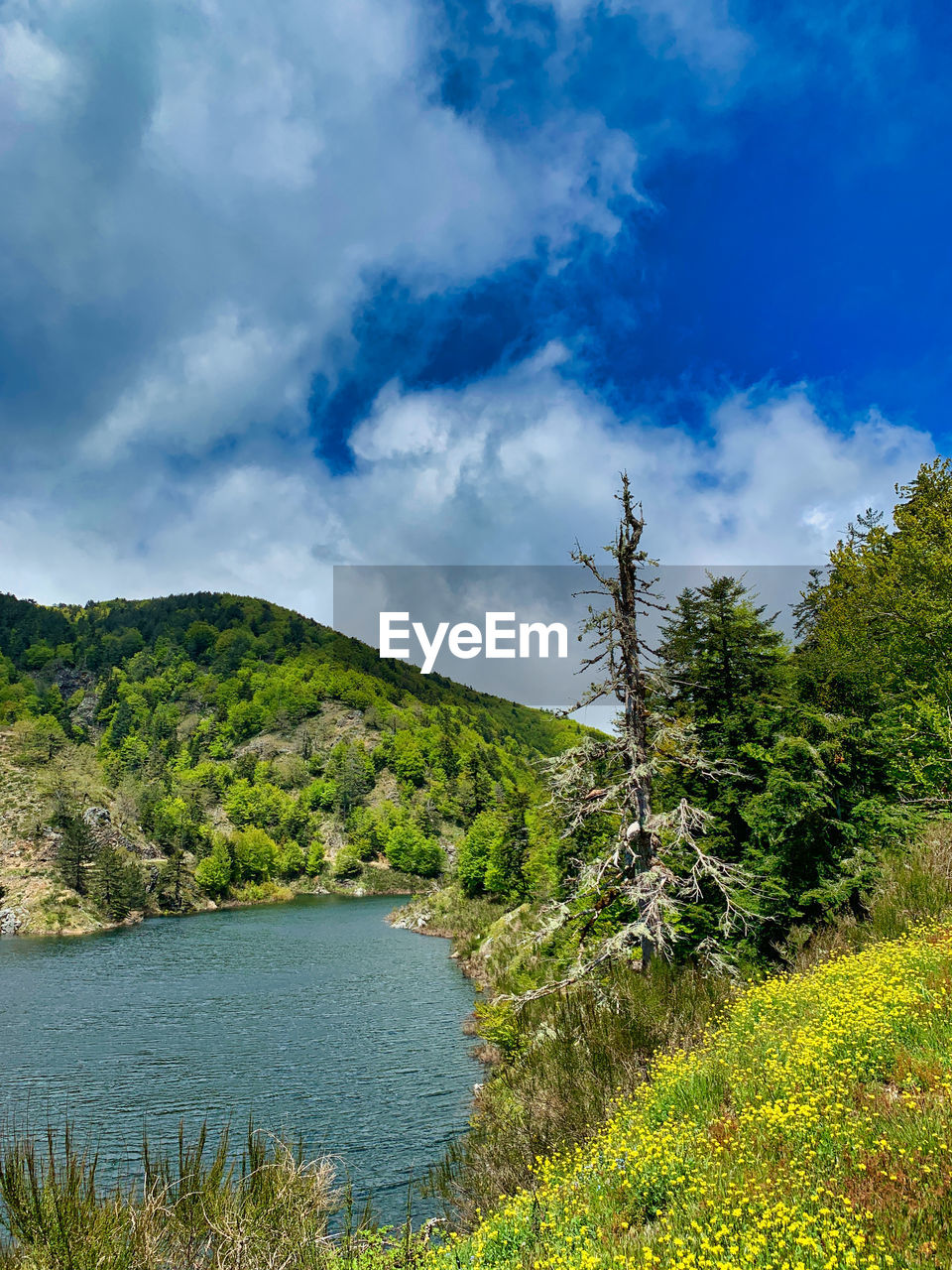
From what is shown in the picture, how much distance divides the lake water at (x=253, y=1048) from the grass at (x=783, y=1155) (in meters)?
7.50

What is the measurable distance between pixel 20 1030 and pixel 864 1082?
3366cm

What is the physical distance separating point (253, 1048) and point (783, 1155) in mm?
24584

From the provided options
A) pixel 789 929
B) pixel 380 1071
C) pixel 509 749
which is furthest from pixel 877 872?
pixel 509 749

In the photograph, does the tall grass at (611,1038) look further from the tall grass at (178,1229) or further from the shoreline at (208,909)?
the shoreline at (208,909)

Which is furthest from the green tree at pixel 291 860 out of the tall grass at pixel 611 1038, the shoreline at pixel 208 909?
the tall grass at pixel 611 1038

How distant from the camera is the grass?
4.92m

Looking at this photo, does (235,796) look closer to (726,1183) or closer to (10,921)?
(10,921)

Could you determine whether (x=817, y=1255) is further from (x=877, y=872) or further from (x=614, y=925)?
(x=614, y=925)

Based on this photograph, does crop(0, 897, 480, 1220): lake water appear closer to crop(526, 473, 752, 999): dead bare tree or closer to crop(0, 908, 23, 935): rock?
crop(526, 473, 752, 999): dead bare tree

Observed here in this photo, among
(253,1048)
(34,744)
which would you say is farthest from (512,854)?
(34,744)

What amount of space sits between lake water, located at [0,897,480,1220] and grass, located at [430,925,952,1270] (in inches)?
295

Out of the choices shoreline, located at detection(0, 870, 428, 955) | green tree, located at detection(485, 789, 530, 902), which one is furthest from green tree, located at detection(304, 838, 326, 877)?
green tree, located at detection(485, 789, 530, 902)

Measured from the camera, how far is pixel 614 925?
20938mm

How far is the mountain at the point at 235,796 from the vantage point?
68.6 metres
